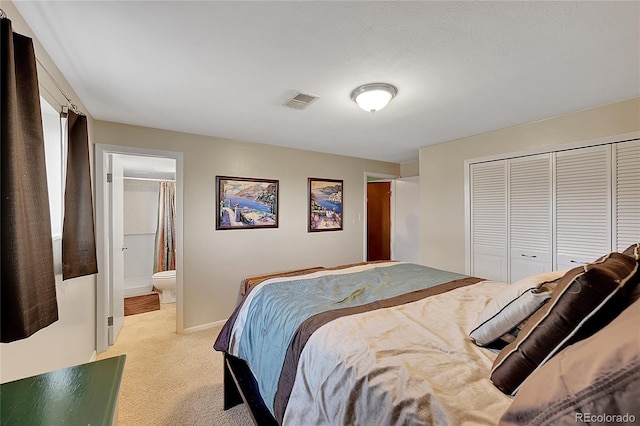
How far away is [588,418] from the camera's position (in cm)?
43

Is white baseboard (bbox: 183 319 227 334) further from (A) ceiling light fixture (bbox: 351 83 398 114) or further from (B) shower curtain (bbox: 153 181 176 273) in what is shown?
(A) ceiling light fixture (bbox: 351 83 398 114)

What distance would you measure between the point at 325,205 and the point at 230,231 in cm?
147

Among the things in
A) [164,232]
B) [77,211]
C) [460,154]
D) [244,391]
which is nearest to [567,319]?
[244,391]

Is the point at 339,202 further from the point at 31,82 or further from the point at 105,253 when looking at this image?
the point at 31,82

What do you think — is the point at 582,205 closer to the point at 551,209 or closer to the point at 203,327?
the point at 551,209

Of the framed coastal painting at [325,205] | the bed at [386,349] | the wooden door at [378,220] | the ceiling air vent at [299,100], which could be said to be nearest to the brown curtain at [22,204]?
the bed at [386,349]

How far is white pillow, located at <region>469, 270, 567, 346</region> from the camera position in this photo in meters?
0.97

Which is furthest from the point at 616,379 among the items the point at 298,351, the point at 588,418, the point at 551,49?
the point at 551,49

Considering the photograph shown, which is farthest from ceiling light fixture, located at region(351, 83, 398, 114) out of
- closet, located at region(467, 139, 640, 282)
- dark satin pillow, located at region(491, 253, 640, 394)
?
closet, located at region(467, 139, 640, 282)

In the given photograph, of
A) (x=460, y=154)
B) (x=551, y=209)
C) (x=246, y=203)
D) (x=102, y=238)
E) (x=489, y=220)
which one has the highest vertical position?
(x=460, y=154)

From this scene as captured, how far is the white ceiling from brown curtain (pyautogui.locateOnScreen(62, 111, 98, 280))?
0.38m

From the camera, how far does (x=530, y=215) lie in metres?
2.79

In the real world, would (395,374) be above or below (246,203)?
below

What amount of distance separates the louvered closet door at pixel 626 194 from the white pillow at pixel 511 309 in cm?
189
